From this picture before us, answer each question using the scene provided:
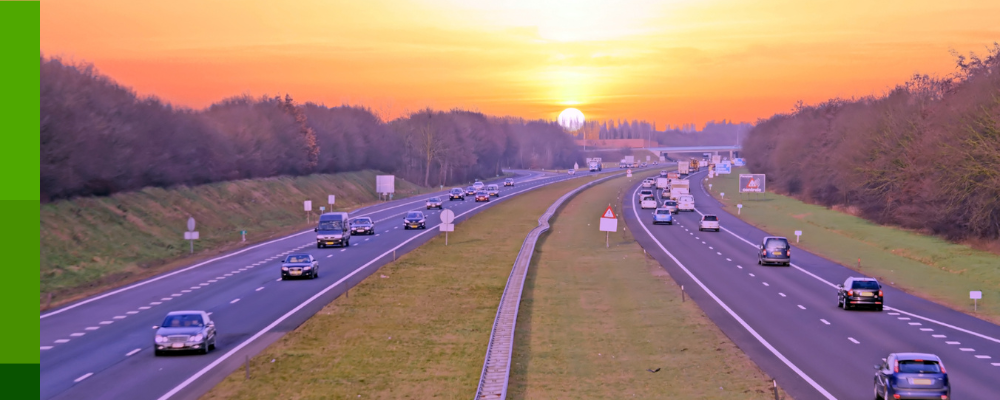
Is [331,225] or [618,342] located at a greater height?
[331,225]

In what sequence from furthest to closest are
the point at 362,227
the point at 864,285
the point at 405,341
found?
the point at 362,227 < the point at 864,285 < the point at 405,341

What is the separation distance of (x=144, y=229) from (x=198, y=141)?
3185 centimetres

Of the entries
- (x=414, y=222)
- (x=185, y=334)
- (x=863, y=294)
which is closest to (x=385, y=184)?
(x=414, y=222)

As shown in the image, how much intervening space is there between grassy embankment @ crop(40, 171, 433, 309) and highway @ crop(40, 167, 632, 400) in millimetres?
3066

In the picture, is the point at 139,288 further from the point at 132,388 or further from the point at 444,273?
the point at 132,388

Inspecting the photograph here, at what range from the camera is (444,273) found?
46000 millimetres

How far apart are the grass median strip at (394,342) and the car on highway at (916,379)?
31.6ft

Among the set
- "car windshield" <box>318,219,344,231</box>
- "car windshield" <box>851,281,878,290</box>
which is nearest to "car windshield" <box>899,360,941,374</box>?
"car windshield" <box>851,281,878,290</box>

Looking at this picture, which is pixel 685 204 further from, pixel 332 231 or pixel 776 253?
pixel 332 231

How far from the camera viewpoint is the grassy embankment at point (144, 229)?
45688 millimetres

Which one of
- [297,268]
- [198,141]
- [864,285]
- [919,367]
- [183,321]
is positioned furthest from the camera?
[198,141]

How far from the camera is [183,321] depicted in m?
26.6

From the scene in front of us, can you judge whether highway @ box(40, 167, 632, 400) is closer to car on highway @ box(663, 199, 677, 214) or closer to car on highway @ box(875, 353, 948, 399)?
car on highway @ box(875, 353, 948, 399)

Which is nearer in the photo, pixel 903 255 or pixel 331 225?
pixel 903 255
